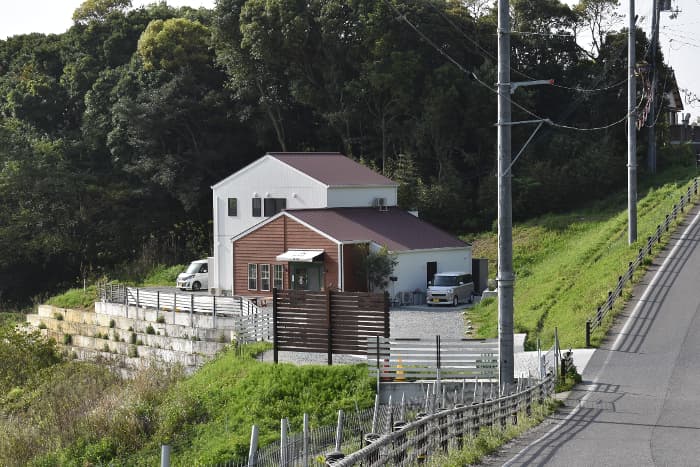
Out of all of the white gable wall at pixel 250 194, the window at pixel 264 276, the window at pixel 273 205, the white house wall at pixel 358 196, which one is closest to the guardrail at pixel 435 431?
the window at pixel 264 276

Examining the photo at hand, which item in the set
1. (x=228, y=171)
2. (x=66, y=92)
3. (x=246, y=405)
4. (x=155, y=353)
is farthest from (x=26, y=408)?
(x=66, y=92)

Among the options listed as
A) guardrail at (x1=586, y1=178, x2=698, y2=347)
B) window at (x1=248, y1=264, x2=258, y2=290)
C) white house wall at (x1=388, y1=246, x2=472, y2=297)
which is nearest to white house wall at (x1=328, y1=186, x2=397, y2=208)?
window at (x1=248, y1=264, x2=258, y2=290)

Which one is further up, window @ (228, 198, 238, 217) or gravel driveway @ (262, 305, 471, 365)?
window @ (228, 198, 238, 217)

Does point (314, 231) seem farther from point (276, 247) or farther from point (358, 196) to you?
point (358, 196)

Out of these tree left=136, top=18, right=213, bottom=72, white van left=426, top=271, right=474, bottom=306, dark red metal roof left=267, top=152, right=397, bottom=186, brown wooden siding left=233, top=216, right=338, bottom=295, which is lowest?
white van left=426, top=271, right=474, bottom=306

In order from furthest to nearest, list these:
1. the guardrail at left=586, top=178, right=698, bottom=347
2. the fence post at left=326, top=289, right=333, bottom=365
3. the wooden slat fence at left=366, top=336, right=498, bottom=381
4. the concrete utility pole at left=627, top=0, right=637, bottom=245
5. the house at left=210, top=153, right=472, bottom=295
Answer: the house at left=210, top=153, right=472, bottom=295 → the concrete utility pole at left=627, top=0, right=637, bottom=245 → the guardrail at left=586, top=178, right=698, bottom=347 → the fence post at left=326, top=289, right=333, bottom=365 → the wooden slat fence at left=366, top=336, right=498, bottom=381

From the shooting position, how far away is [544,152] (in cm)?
5562

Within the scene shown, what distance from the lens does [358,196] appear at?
45469 millimetres

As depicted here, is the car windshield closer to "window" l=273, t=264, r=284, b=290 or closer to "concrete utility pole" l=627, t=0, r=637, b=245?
"window" l=273, t=264, r=284, b=290

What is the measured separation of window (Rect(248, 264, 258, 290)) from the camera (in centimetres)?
4216

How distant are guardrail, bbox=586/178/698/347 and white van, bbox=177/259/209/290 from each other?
2111cm

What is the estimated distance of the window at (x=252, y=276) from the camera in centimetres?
4216

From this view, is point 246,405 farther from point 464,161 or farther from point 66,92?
point 66,92

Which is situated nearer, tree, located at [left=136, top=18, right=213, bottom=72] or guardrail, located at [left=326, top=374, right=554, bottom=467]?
guardrail, located at [left=326, top=374, right=554, bottom=467]
